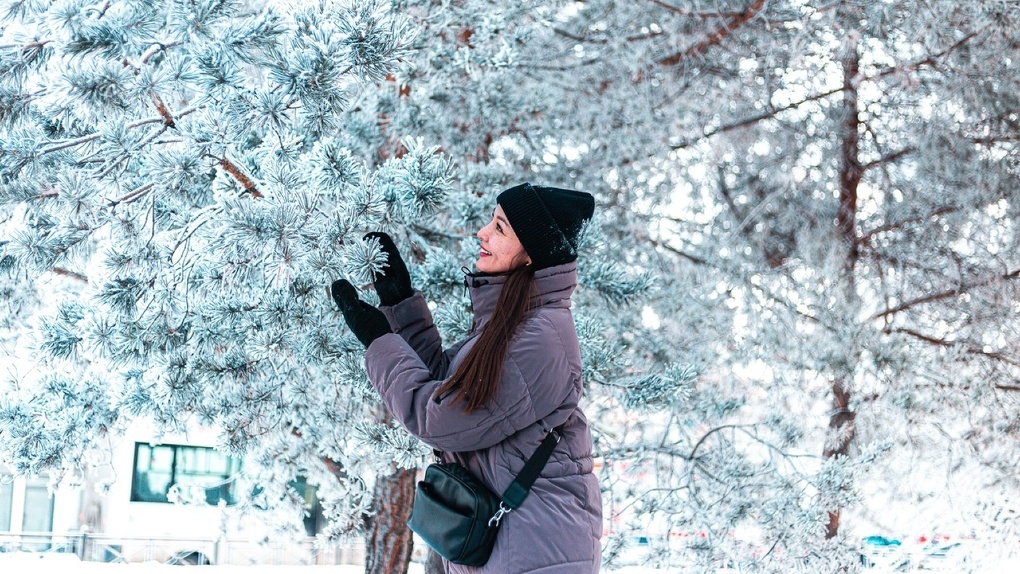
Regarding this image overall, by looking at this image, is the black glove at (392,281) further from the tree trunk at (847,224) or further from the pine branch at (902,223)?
the pine branch at (902,223)

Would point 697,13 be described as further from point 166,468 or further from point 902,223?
point 166,468

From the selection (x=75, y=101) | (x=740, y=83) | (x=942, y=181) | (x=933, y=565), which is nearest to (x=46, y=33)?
(x=75, y=101)

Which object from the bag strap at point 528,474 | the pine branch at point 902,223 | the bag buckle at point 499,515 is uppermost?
the pine branch at point 902,223

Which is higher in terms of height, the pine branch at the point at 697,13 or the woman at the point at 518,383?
the pine branch at the point at 697,13

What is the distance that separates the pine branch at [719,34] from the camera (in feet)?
12.6

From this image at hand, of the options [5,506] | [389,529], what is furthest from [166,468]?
[389,529]

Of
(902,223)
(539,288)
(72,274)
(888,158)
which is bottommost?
(539,288)

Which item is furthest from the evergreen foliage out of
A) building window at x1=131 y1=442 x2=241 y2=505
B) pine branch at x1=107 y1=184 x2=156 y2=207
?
building window at x1=131 y1=442 x2=241 y2=505

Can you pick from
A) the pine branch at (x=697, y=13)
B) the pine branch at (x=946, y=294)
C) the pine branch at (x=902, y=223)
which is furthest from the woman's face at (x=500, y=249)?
the pine branch at (x=902, y=223)

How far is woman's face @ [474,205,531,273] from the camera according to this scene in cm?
191

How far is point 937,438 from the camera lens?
4.54 metres

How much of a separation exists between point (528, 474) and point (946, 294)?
11.0 feet

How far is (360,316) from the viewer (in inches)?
72.7

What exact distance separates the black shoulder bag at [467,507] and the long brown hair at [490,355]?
0.17m
